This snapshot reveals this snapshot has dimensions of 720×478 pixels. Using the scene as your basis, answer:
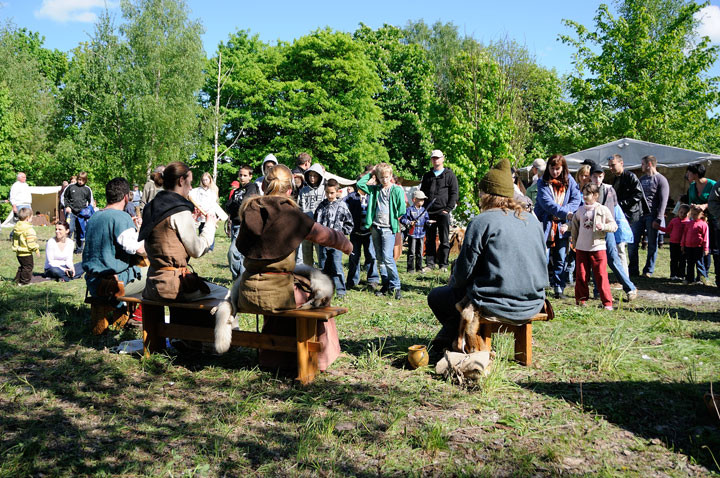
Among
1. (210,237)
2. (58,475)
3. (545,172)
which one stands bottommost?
(58,475)

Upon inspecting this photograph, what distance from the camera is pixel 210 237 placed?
16.6 feet

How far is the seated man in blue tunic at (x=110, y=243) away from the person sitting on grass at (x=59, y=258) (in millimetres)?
3534

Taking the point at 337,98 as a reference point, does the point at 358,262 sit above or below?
below

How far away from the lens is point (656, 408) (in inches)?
151

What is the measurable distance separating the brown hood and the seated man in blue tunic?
233cm

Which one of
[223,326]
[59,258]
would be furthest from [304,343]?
[59,258]

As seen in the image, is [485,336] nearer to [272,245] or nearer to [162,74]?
[272,245]

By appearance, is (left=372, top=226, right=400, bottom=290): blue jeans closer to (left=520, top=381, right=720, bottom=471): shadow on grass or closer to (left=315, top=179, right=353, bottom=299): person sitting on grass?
(left=315, top=179, right=353, bottom=299): person sitting on grass

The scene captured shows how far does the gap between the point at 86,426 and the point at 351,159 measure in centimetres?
3564

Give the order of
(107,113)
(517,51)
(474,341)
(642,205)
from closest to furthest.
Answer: (474,341)
(642,205)
(517,51)
(107,113)

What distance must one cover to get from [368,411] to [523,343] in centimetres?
166

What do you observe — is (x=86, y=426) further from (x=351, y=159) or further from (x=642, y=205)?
(x=351, y=159)

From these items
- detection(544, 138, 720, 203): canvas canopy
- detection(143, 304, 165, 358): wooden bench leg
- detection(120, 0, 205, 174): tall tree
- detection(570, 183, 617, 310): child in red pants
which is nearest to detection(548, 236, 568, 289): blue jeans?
detection(570, 183, 617, 310): child in red pants

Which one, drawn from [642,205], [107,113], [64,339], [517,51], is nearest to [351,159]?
[107,113]
